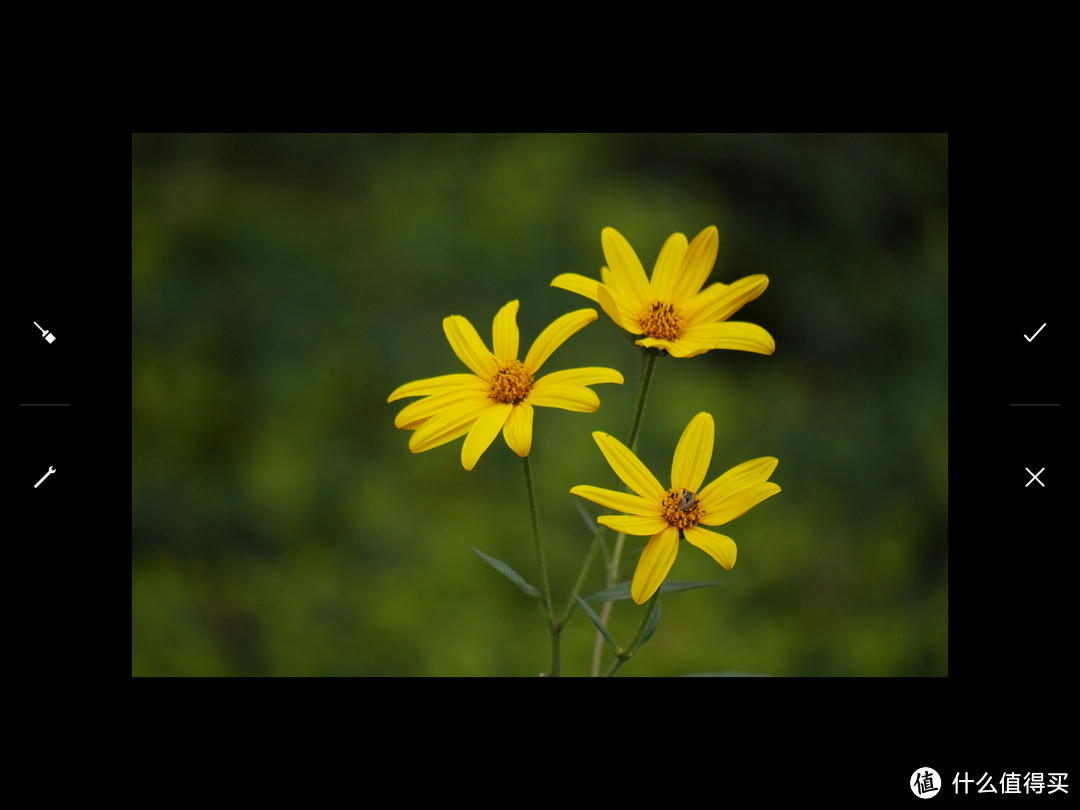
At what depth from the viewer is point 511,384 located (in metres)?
1.24

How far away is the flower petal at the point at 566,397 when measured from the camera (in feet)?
3.65

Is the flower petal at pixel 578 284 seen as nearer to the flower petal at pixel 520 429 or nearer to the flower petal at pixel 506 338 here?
the flower petal at pixel 506 338

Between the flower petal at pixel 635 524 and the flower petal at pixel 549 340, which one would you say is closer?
the flower petal at pixel 635 524

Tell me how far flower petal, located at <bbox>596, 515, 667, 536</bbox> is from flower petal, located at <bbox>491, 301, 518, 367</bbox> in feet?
1.11

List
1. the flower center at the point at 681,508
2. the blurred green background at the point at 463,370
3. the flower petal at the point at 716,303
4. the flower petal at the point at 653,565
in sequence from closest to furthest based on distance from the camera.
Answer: the flower petal at the point at 653,565
the flower center at the point at 681,508
the flower petal at the point at 716,303
the blurred green background at the point at 463,370

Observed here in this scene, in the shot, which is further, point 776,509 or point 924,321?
point 924,321

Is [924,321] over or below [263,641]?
over

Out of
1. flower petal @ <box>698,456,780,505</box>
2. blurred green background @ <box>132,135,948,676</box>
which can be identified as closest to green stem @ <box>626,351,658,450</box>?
flower petal @ <box>698,456,780,505</box>

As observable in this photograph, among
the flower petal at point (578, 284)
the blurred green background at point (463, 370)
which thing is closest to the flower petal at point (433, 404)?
the flower petal at point (578, 284)

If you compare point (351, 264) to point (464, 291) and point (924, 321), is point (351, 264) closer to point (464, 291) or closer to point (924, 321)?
point (464, 291)

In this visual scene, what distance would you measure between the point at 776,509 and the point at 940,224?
6.53ft

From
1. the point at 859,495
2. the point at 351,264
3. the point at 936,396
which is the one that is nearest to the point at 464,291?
the point at 351,264

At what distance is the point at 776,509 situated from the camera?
3576 millimetres

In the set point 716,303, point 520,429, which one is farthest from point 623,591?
point 716,303
